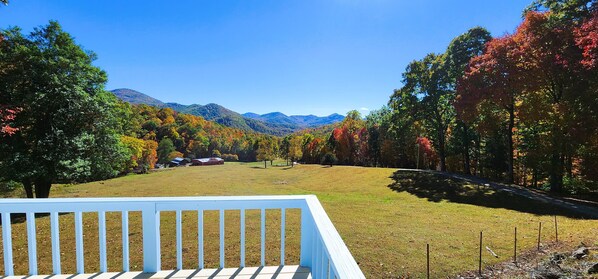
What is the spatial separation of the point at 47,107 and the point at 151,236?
10.5 meters

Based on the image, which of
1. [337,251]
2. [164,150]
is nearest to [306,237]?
[337,251]

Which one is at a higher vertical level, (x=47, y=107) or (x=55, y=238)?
(x=47, y=107)

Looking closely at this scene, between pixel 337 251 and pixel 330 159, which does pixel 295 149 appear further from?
pixel 337 251

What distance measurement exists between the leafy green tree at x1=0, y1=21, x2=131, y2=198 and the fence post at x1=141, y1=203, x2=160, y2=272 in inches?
390

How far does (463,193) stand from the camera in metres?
12.8

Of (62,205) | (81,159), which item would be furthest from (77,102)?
(62,205)

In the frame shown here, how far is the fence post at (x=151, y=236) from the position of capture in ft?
6.85

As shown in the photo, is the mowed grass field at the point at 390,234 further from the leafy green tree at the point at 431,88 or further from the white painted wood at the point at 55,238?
the leafy green tree at the point at 431,88

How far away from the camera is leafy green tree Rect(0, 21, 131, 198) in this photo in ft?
29.3

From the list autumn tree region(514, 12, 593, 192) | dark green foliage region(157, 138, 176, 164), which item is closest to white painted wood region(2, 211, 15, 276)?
autumn tree region(514, 12, 593, 192)

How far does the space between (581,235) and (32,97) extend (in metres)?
15.7

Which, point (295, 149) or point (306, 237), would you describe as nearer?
point (306, 237)

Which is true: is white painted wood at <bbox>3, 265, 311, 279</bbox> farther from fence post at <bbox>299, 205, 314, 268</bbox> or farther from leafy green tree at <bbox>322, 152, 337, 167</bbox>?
leafy green tree at <bbox>322, 152, 337, 167</bbox>

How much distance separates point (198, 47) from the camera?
19734mm
